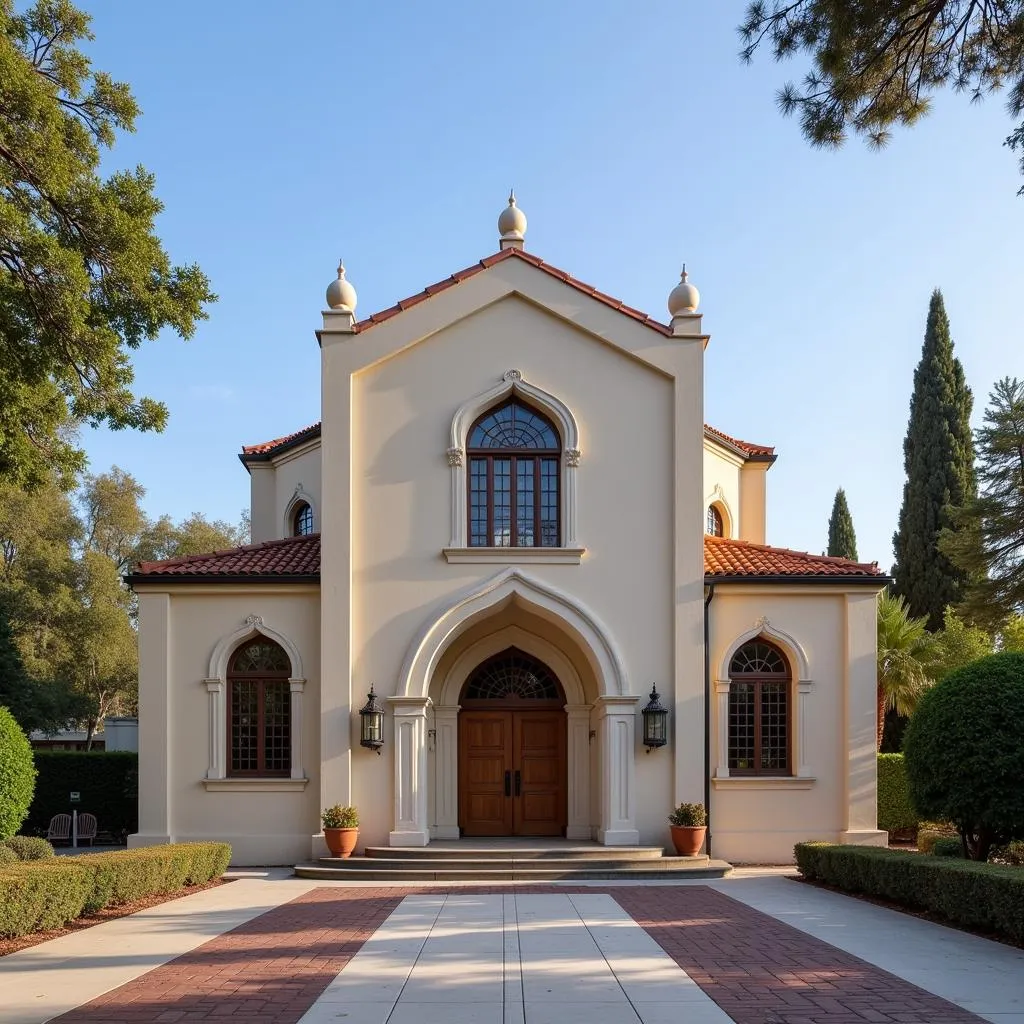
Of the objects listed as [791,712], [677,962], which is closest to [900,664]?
[791,712]

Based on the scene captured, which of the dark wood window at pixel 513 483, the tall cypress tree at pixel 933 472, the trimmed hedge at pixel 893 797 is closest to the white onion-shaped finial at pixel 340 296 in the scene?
the dark wood window at pixel 513 483

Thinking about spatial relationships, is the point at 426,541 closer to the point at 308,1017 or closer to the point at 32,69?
the point at 32,69

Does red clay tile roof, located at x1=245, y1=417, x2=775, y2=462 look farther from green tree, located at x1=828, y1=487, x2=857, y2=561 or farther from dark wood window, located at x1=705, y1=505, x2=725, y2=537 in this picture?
green tree, located at x1=828, y1=487, x2=857, y2=561

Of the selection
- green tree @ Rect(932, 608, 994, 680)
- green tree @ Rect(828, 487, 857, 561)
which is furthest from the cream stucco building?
green tree @ Rect(828, 487, 857, 561)

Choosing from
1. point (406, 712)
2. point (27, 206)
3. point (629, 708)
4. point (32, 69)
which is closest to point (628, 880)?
point (629, 708)

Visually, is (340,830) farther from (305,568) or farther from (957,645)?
(957,645)

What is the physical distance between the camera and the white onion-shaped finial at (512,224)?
2036cm

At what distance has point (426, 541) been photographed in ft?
59.1

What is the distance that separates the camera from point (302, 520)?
22.9 meters

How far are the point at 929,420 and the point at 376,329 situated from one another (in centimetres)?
2194

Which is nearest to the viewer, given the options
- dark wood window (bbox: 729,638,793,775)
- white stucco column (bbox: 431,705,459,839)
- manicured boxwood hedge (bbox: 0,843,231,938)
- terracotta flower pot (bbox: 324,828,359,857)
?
manicured boxwood hedge (bbox: 0,843,231,938)

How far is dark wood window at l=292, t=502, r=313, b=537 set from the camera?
74.2ft

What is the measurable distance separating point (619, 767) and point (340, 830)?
4.77 metres

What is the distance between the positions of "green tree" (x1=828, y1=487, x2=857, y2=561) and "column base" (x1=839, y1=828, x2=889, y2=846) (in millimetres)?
23971
